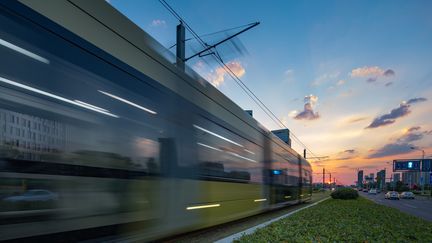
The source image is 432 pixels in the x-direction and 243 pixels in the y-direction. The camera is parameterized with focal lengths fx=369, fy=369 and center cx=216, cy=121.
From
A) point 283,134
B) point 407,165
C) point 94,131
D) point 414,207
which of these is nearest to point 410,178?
point 407,165

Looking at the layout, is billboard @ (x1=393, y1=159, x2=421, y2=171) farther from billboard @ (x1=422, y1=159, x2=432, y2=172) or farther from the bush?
the bush

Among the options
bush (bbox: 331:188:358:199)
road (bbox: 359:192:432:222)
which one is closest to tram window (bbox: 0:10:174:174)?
road (bbox: 359:192:432:222)

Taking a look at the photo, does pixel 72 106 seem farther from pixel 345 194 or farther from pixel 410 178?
pixel 410 178

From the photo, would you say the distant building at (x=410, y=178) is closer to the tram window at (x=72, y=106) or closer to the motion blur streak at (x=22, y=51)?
the tram window at (x=72, y=106)

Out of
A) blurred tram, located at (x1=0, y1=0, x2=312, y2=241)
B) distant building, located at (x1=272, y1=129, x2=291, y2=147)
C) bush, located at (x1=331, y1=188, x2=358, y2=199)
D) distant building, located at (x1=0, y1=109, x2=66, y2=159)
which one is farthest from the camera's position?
distant building, located at (x1=272, y1=129, x2=291, y2=147)

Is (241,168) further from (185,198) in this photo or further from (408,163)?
(408,163)

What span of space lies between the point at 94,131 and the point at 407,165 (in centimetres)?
8180

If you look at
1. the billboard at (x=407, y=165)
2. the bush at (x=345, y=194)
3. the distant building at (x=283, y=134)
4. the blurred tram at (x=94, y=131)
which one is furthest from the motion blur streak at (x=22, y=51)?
the billboard at (x=407, y=165)

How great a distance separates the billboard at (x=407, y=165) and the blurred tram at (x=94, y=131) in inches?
3007

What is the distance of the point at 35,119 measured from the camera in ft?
13.0

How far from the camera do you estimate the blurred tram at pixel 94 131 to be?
12.4 ft

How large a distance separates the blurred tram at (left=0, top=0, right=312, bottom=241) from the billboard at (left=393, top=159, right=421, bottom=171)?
7639 cm

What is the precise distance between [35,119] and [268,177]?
11.6m

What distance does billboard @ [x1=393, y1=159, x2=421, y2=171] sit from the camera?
73.5 meters
